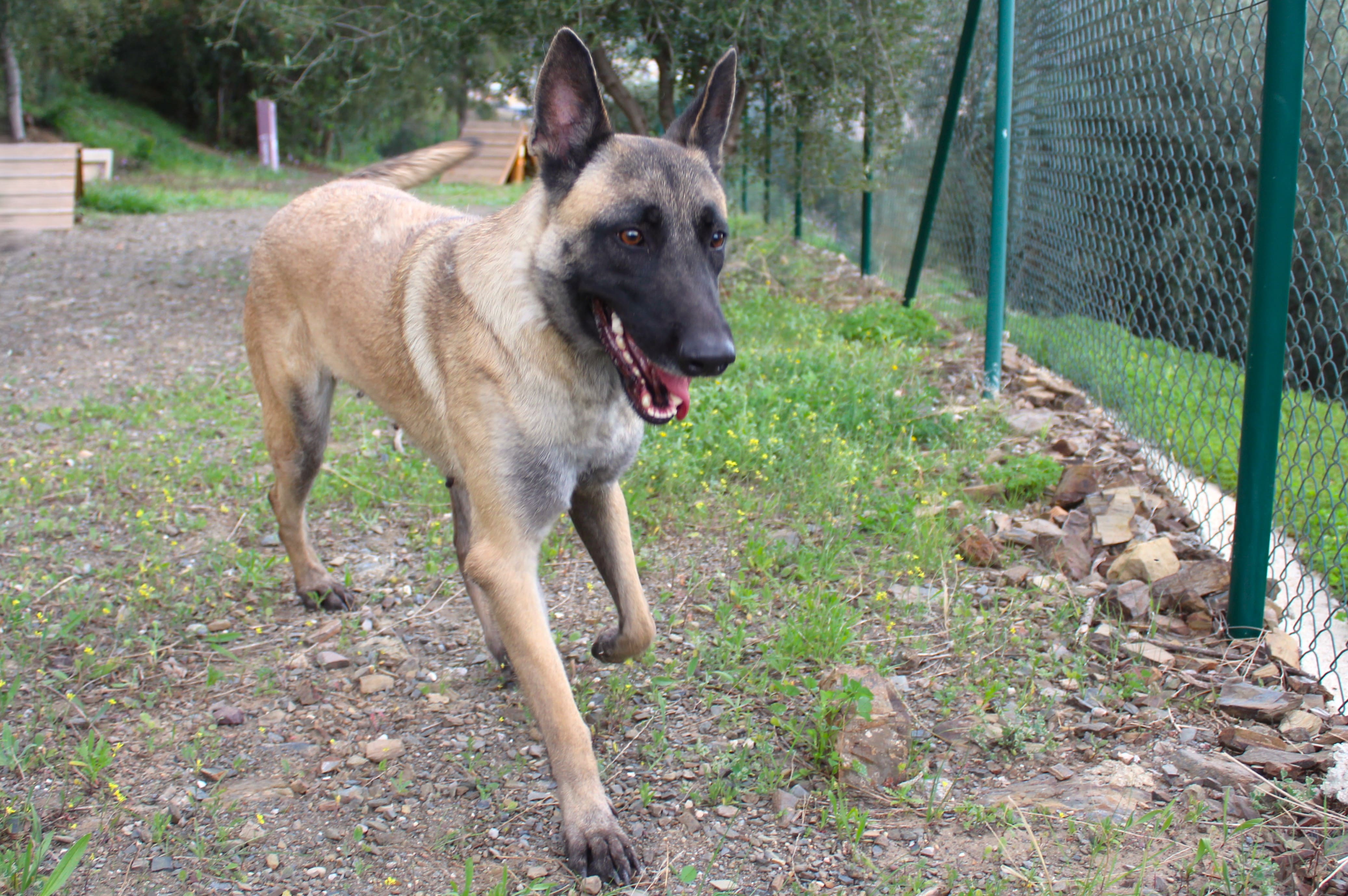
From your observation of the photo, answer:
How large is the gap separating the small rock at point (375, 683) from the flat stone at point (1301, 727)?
2389 millimetres

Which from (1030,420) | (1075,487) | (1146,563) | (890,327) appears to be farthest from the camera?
(890,327)

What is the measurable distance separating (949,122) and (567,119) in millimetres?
3970

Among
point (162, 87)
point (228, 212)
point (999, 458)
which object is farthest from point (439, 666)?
point (162, 87)

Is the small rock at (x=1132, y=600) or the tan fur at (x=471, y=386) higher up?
the tan fur at (x=471, y=386)

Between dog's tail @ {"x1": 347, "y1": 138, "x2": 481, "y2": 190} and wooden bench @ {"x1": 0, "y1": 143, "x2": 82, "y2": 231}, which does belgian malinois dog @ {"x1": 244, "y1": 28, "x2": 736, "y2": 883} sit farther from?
wooden bench @ {"x1": 0, "y1": 143, "x2": 82, "y2": 231}

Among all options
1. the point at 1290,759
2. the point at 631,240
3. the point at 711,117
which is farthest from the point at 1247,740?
the point at 711,117

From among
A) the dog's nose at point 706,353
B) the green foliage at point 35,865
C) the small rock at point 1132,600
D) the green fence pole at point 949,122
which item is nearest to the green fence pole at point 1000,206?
the green fence pole at point 949,122

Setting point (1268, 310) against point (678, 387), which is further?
point (1268, 310)

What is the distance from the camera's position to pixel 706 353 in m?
1.98

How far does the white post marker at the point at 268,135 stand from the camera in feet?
70.2

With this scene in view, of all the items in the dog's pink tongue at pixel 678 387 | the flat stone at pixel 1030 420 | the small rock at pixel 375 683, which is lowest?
the small rock at pixel 375 683

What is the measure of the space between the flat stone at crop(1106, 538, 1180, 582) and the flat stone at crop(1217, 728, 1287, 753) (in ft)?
2.43

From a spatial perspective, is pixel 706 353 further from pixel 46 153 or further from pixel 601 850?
pixel 46 153

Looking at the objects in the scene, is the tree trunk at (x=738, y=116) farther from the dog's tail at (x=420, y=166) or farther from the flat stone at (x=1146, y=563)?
the flat stone at (x=1146, y=563)
